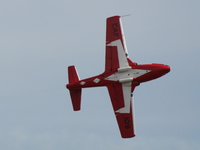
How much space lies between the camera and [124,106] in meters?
41.3

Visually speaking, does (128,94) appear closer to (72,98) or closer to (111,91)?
(111,91)

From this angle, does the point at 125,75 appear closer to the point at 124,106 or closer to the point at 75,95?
the point at 124,106

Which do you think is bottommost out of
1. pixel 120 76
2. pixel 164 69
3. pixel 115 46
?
pixel 120 76

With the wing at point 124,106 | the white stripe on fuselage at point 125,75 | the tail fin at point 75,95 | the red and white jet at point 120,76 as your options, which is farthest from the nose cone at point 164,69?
the tail fin at point 75,95

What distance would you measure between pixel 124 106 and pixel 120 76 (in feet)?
9.60

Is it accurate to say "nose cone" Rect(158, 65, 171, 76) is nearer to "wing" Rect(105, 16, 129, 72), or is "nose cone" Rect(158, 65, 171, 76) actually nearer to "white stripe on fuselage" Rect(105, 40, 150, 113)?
"white stripe on fuselage" Rect(105, 40, 150, 113)

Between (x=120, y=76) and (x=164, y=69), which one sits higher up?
(x=164, y=69)

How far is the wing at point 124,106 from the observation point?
41.1 metres

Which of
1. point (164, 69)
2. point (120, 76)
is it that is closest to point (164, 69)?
point (164, 69)

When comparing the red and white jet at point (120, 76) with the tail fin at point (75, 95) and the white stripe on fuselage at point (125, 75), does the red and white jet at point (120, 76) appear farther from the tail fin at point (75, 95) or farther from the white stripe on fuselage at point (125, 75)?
the tail fin at point (75, 95)

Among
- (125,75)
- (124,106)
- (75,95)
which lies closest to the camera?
(125,75)

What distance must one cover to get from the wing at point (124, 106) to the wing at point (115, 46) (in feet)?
6.03

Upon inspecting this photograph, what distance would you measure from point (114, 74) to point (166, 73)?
4.94 meters

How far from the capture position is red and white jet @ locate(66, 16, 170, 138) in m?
40.7
